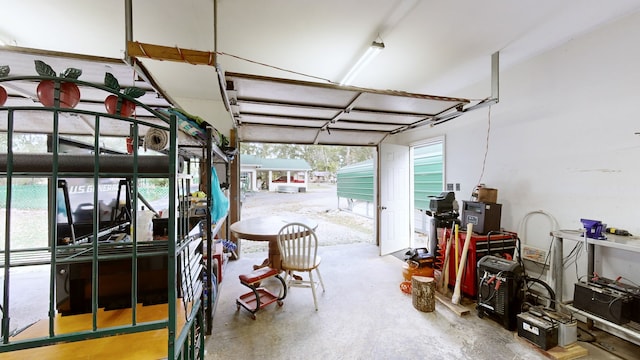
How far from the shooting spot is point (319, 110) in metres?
3.30

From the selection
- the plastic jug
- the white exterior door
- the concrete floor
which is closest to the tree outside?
the white exterior door

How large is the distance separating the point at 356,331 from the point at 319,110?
261 cm

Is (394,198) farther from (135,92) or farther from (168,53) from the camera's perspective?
(135,92)

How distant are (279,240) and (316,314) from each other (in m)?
0.90

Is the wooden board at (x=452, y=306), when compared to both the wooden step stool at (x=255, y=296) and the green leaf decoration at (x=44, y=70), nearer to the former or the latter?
the wooden step stool at (x=255, y=296)

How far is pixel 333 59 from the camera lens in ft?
10.3

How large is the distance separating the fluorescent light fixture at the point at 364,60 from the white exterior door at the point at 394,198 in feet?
5.28

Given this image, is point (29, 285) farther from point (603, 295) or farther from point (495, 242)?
point (603, 295)

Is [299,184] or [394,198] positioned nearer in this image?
[394,198]

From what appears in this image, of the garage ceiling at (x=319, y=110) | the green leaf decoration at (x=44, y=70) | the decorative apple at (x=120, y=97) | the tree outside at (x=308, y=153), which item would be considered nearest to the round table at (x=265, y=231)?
the garage ceiling at (x=319, y=110)

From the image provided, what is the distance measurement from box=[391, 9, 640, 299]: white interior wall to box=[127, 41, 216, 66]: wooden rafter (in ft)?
11.8

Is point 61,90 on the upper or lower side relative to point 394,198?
upper

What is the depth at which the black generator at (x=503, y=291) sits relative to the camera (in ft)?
7.85

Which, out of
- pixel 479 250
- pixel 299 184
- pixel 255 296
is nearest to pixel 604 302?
pixel 479 250
